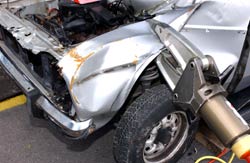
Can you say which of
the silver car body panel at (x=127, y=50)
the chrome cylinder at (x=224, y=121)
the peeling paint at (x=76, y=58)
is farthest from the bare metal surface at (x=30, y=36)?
the chrome cylinder at (x=224, y=121)

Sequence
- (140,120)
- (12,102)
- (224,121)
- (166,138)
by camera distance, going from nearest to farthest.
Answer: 1. (224,121)
2. (140,120)
3. (166,138)
4. (12,102)

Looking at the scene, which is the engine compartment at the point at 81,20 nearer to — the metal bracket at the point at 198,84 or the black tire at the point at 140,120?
the black tire at the point at 140,120

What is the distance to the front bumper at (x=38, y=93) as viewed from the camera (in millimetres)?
2146

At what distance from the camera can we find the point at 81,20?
104 inches

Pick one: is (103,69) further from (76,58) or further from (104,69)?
(76,58)

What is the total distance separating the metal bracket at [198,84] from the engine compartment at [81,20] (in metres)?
0.92

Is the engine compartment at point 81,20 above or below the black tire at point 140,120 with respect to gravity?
above

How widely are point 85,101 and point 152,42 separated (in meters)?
0.60

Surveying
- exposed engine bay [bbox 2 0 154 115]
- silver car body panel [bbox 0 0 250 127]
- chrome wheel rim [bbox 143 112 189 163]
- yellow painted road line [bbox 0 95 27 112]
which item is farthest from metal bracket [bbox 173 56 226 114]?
yellow painted road line [bbox 0 95 27 112]

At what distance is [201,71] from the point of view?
1775mm

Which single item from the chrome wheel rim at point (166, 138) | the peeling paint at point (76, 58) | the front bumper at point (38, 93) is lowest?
the chrome wheel rim at point (166, 138)

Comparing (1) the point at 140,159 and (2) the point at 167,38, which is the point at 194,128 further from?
(2) the point at 167,38

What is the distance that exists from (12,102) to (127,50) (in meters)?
1.67

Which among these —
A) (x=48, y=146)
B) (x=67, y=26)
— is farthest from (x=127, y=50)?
(x=48, y=146)
